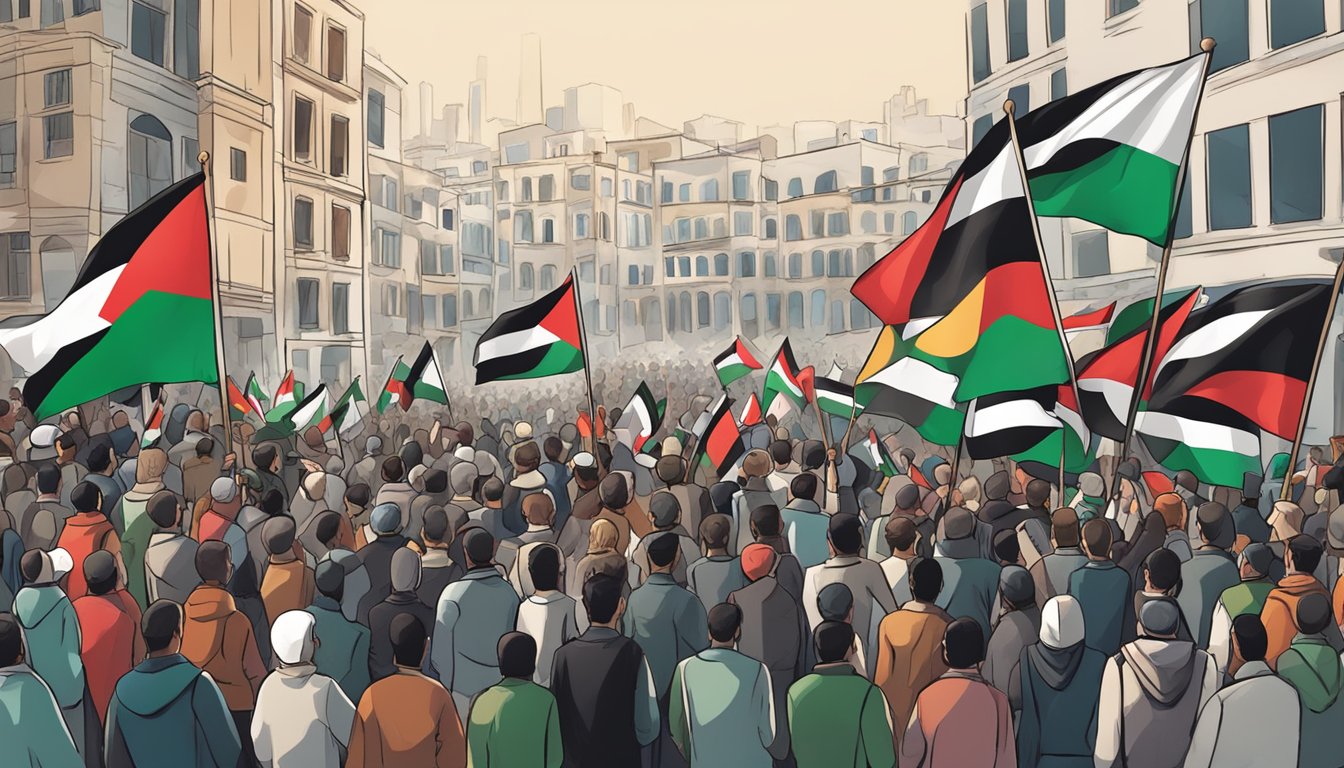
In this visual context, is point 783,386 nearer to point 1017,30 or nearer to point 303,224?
point 1017,30

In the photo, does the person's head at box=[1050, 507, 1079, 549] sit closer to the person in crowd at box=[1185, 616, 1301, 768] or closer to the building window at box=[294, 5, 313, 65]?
the person in crowd at box=[1185, 616, 1301, 768]

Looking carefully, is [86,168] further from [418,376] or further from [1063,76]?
[1063,76]

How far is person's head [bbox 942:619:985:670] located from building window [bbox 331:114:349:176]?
112 feet

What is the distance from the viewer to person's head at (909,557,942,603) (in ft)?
18.2

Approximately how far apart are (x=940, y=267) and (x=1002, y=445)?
1.39 meters

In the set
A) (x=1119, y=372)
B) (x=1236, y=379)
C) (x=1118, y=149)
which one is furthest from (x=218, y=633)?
(x=1236, y=379)

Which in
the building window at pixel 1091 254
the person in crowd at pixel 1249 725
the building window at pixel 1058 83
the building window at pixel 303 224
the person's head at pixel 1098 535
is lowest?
the person in crowd at pixel 1249 725

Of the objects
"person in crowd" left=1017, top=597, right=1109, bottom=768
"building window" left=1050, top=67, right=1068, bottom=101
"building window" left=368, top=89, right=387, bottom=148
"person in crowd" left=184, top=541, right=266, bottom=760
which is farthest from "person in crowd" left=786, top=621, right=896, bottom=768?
"building window" left=368, top=89, right=387, bottom=148

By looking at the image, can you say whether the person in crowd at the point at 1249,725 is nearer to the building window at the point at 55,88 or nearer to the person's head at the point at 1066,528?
the person's head at the point at 1066,528

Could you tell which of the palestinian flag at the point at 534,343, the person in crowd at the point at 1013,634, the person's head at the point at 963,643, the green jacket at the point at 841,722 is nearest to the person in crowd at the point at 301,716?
the green jacket at the point at 841,722

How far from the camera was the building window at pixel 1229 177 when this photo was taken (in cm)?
2145

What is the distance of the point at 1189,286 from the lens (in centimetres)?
2269

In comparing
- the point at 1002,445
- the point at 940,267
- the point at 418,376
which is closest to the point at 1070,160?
the point at 940,267

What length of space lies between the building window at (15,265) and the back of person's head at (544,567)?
24.8m
